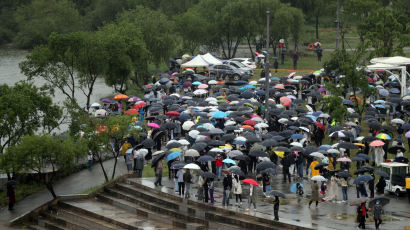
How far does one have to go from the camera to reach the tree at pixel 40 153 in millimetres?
29031

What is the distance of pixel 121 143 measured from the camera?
3241 centimetres

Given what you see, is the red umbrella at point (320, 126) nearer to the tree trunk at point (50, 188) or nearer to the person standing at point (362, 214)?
the person standing at point (362, 214)

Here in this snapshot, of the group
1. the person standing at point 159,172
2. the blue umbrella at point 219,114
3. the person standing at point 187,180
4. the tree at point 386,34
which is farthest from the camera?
the tree at point 386,34

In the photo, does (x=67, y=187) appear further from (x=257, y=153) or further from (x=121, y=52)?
(x=121, y=52)

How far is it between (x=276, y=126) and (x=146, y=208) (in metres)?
10.5

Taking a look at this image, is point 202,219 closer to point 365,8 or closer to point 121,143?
point 121,143

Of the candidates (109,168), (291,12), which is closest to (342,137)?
(109,168)

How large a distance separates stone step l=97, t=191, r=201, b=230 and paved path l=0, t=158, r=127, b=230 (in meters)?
2.10

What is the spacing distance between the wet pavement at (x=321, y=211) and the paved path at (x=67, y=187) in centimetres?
509

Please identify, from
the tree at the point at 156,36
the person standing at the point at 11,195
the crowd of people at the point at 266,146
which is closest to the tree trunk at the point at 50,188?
the person standing at the point at 11,195

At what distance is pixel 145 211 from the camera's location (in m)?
28.3

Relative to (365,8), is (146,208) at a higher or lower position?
lower

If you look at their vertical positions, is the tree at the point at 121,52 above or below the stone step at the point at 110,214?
above

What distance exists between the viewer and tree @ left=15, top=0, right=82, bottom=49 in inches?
3863
